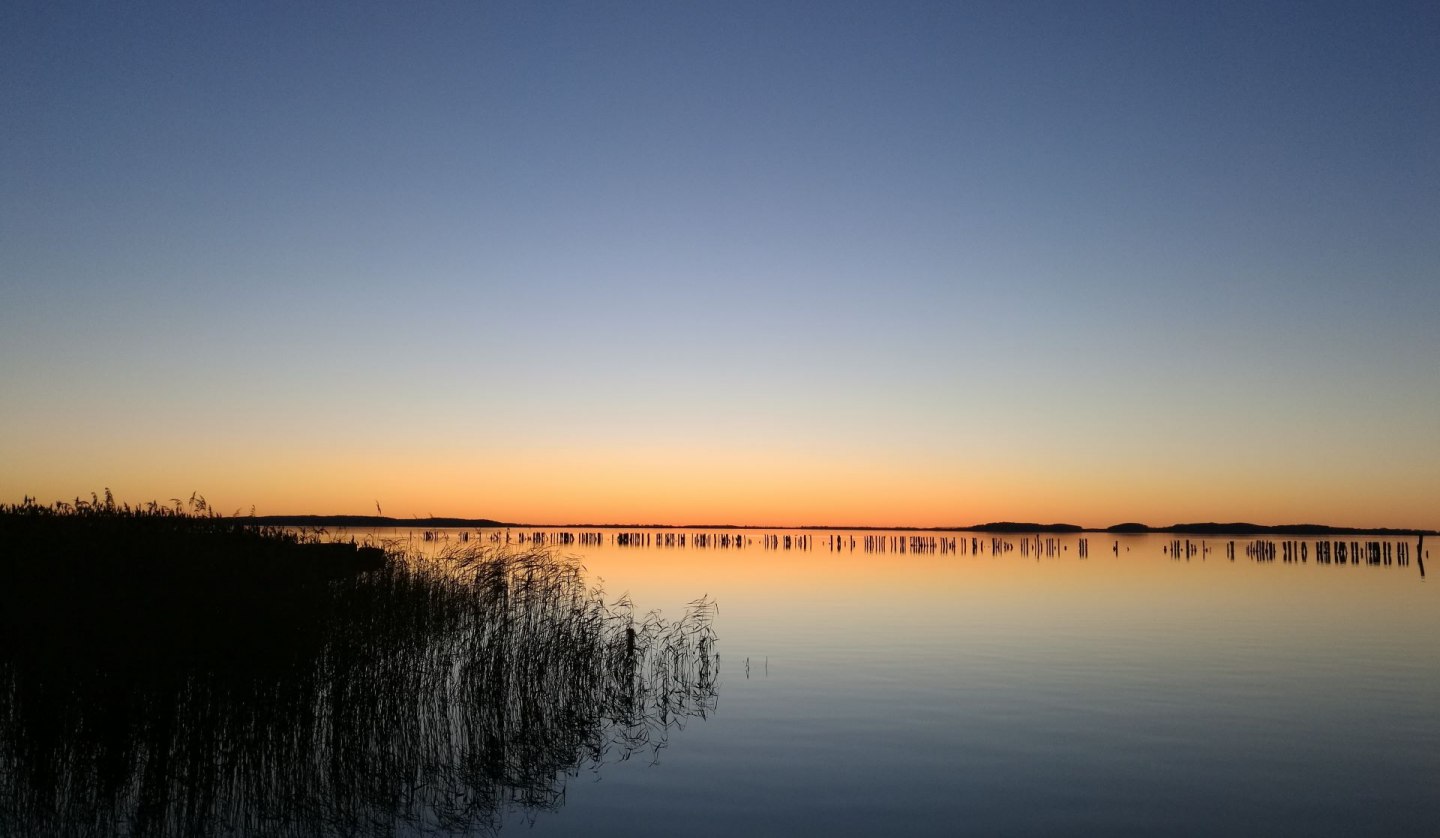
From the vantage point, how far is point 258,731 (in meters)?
13.6

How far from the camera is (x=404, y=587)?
23.7m

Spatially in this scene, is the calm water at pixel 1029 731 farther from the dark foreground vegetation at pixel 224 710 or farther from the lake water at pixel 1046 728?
the dark foreground vegetation at pixel 224 710

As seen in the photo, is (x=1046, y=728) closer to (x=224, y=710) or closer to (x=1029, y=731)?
(x=1029, y=731)

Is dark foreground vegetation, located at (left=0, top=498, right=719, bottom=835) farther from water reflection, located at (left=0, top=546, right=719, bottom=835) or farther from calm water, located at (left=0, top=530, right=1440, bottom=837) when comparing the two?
calm water, located at (left=0, top=530, right=1440, bottom=837)


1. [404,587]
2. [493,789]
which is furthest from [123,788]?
[404,587]

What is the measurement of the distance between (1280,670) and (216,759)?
24.4m

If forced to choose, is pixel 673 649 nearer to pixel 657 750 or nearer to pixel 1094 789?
pixel 657 750

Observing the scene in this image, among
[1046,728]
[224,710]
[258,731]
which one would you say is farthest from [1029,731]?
[224,710]

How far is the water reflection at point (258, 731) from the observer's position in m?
12.1

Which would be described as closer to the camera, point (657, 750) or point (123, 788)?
point (123, 788)

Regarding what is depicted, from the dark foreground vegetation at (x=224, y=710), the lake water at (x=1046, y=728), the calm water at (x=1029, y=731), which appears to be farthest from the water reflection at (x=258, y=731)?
the lake water at (x=1046, y=728)

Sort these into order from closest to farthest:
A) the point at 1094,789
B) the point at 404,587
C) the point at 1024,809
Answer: the point at 1024,809, the point at 1094,789, the point at 404,587

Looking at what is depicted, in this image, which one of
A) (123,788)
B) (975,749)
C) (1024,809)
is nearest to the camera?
(123,788)

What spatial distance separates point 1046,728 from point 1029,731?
1.54ft
